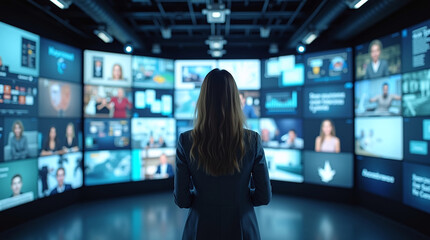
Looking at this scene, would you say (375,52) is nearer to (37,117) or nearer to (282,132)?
(282,132)

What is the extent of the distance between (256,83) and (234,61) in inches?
28.3

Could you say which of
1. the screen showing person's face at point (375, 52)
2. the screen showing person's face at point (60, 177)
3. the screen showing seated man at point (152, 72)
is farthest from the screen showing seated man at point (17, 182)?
the screen showing person's face at point (375, 52)

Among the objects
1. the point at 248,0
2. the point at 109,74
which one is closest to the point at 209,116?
the point at 248,0

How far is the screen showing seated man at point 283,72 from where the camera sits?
18.2 ft

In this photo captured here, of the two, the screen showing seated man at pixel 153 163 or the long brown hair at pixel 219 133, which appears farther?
the screen showing seated man at pixel 153 163

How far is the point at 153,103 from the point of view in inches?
232

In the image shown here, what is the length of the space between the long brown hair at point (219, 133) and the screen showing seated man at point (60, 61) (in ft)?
14.1

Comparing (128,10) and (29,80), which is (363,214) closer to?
(128,10)

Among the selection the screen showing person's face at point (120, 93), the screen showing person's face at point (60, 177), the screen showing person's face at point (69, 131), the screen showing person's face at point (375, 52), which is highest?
the screen showing person's face at point (375, 52)

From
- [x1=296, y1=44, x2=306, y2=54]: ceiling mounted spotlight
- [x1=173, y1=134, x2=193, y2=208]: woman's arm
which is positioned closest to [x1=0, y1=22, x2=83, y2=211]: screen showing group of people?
[x1=173, y1=134, x2=193, y2=208]: woman's arm

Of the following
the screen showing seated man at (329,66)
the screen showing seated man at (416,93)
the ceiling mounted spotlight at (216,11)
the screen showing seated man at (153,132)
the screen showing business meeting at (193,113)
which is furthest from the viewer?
the screen showing seated man at (153,132)

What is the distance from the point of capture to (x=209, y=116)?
128 centimetres

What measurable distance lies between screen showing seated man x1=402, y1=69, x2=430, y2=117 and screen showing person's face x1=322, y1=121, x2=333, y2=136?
139 cm

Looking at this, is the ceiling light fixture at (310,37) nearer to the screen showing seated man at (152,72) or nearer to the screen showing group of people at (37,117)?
the screen showing seated man at (152,72)
